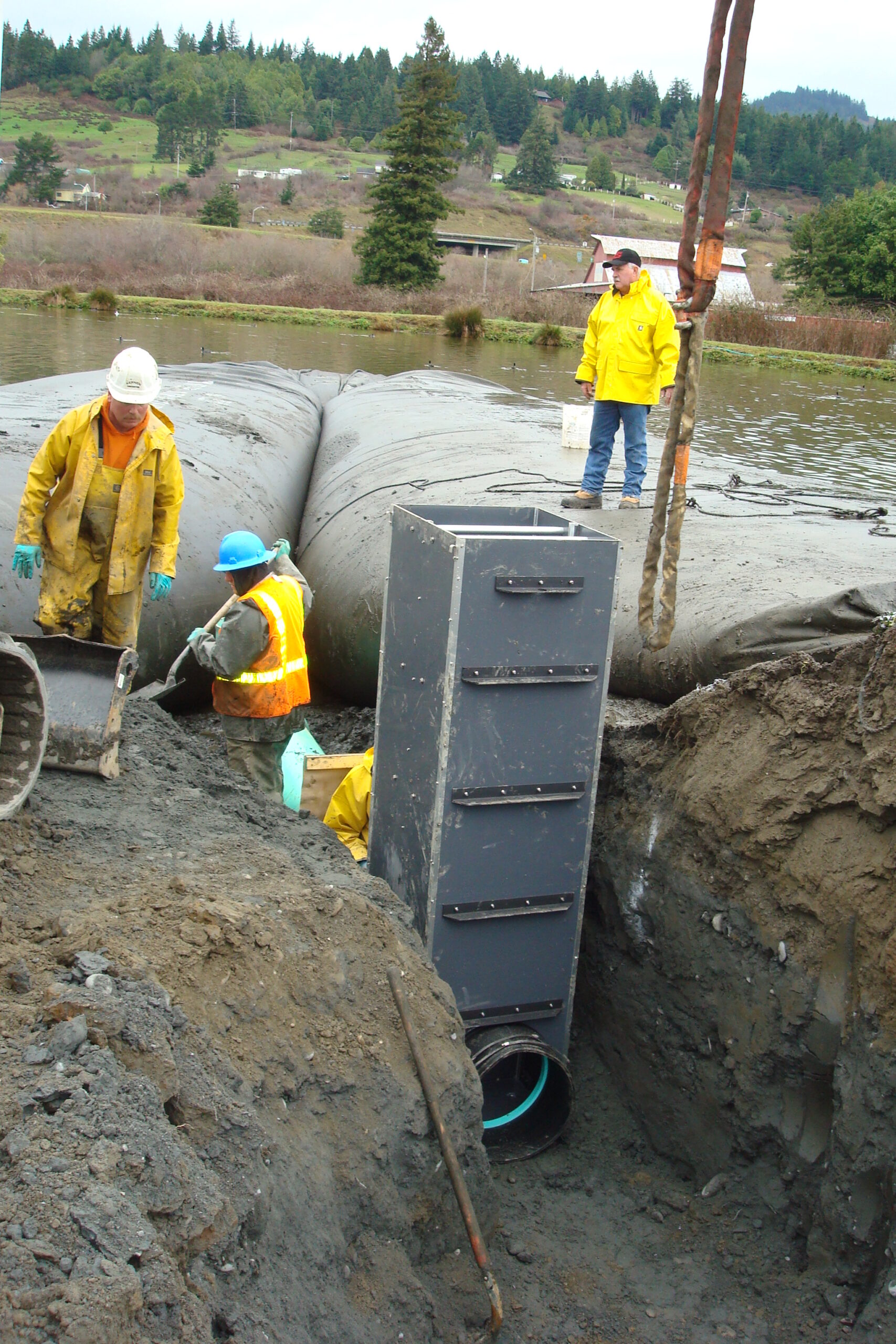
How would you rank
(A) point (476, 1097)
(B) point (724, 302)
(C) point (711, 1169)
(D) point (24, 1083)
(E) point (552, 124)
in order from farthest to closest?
(E) point (552, 124)
(B) point (724, 302)
(C) point (711, 1169)
(A) point (476, 1097)
(D) point (24, 1083)

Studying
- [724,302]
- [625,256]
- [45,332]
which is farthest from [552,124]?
[625,256]

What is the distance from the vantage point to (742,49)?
3.02 metres

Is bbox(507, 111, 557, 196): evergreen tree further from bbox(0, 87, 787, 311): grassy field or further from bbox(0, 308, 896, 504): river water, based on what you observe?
bbox(0, 308, 896, 504): river water

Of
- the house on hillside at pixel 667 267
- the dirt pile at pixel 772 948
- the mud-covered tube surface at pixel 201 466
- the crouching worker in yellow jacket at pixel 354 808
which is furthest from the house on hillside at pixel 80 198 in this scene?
the dirt pile at pixel 772 948

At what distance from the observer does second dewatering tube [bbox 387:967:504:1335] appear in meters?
2.91

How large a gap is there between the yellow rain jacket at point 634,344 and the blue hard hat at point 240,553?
2.51 meters

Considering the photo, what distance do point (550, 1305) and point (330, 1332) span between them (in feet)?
3.68

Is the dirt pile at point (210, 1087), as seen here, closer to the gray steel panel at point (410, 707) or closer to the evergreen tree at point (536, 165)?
the gray steel panel at point (410, 707)

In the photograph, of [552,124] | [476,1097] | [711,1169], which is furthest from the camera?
[552,124]

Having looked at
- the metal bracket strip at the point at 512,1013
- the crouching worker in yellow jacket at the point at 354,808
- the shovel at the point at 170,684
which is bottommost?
the metal bracket strip at the point at 512,1013

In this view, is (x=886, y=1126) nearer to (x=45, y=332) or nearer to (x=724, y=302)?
(x=45, y=332)

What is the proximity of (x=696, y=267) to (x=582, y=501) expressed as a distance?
2775 millimetres

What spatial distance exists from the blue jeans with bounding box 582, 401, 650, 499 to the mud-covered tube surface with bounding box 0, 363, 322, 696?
2.14 m

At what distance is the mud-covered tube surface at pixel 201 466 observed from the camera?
546 cm
